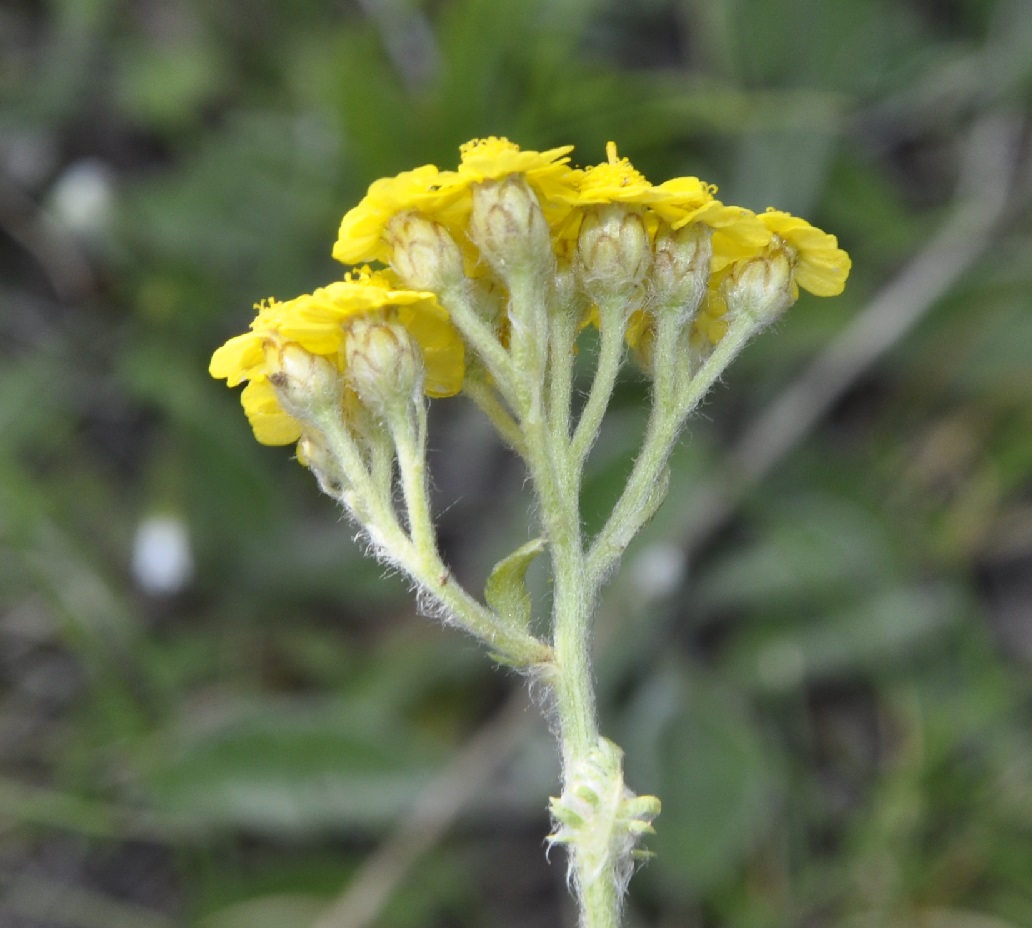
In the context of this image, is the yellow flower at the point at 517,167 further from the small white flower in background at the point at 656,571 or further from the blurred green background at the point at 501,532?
the small white flower in background at the point at 656,571

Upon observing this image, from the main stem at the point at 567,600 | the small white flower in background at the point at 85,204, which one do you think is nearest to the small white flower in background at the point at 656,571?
the main stem at the point at 567,600

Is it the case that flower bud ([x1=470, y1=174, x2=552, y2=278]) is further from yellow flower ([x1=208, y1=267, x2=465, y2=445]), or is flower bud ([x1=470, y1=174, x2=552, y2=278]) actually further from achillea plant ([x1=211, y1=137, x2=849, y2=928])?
yellow flower ([x1=208, y1=267, x2=465, y2=445])

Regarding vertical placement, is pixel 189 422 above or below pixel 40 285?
below

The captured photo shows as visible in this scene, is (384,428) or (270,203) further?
(270,203)

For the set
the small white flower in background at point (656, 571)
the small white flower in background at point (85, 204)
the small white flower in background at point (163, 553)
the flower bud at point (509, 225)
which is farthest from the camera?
the small white flower in background at point (85, 204)

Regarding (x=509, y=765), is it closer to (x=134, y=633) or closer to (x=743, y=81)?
(x=134, y=633)

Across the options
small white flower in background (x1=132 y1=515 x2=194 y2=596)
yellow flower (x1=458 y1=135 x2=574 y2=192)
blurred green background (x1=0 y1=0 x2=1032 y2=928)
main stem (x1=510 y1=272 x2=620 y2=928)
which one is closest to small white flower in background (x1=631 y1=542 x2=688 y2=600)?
blurred green background (x1=0 y1=0 x2=1032 y2=928)

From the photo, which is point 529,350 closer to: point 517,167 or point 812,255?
point 517,167

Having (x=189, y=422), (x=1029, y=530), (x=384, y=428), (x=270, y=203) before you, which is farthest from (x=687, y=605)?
(x=384, y=428)
